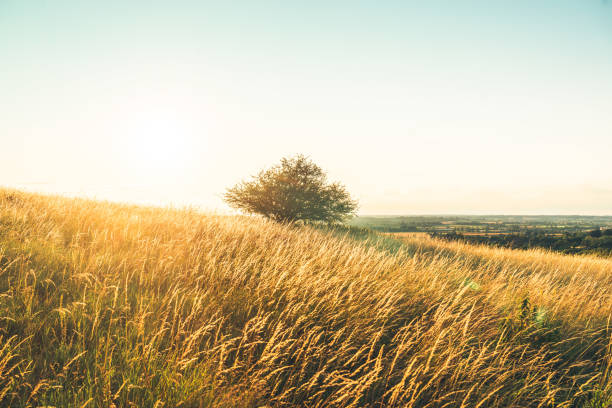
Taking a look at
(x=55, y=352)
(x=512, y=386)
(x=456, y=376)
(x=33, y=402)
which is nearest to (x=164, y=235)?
(x=55, y=352)

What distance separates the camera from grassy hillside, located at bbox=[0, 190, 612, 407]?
214cm

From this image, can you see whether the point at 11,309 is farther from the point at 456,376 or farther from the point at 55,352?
the point at 456,376

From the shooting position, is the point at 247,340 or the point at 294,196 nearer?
the point at 247,340

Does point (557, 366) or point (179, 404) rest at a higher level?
point (179, 404)

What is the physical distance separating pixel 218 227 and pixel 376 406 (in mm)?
5811

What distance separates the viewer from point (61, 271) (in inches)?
146

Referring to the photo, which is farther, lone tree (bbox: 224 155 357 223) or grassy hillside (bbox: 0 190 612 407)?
lone tree (bbox: 224 155 357 223)

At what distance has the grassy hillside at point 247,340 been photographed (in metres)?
2.14

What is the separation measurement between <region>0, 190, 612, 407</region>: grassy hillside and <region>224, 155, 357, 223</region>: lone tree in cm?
1892

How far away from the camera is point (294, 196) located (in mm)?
24516

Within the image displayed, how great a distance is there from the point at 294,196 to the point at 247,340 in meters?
21.8

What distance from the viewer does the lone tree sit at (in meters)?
24.6

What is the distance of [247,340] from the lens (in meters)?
2.86

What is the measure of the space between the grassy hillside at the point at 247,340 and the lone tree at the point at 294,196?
1892cm
